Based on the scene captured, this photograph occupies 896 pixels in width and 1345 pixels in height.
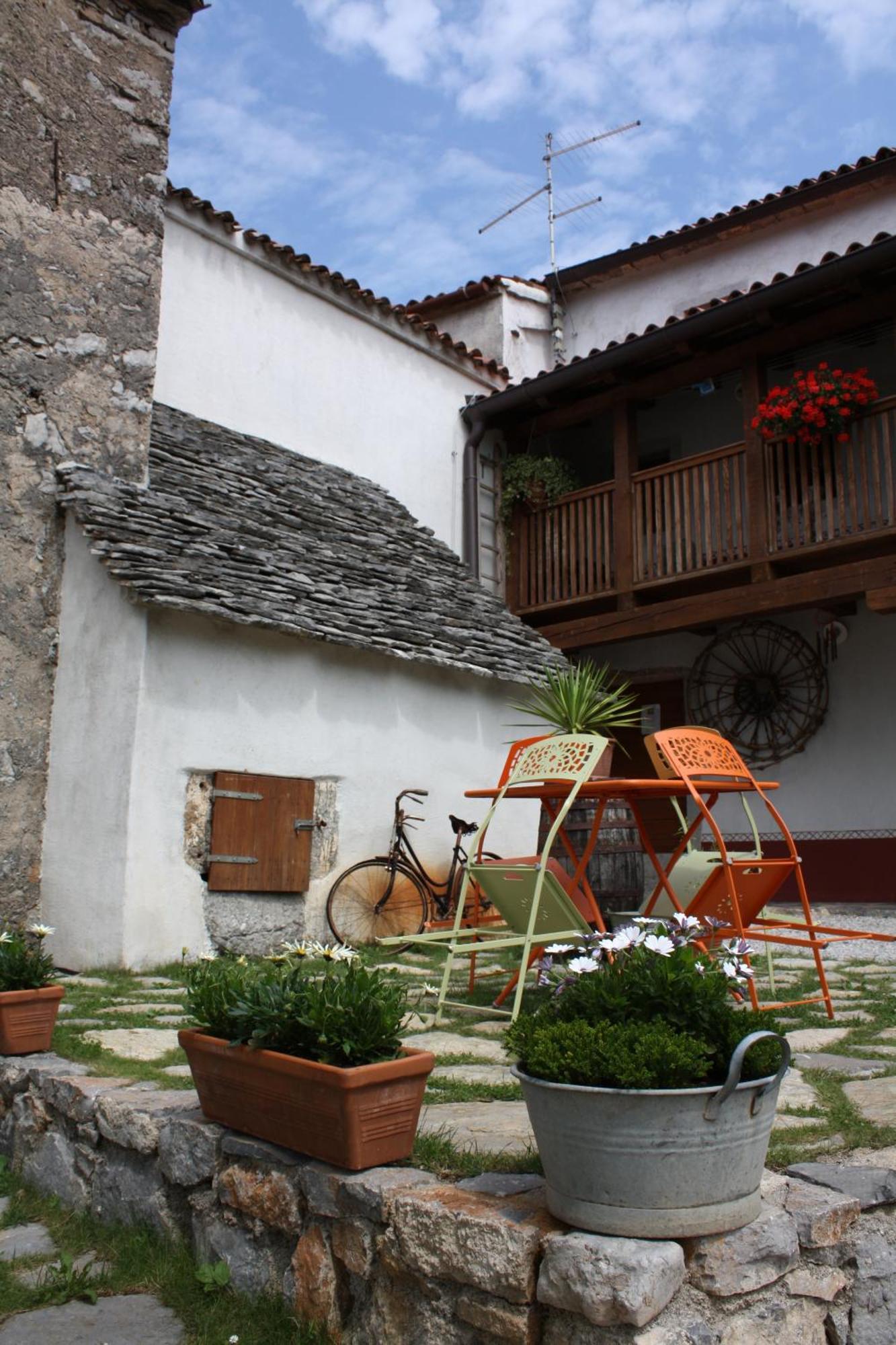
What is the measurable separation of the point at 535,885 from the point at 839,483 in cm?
631

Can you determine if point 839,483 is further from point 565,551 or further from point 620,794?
point 620,794

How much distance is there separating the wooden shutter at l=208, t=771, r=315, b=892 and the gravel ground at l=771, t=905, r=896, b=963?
3.37m

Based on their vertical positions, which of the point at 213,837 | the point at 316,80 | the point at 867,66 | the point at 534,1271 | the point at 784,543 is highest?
the point at 867,66

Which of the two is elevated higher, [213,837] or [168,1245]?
[213,837]

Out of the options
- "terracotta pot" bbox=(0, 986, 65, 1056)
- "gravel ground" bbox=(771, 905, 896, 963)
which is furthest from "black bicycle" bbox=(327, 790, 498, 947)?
"terracotta pot" bbox=(0, 986, 65, 1056)

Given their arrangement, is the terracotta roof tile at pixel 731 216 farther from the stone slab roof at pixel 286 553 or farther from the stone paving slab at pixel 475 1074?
the stone paving slab at pixel 475 1074

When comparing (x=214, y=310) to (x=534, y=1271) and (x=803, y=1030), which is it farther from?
(x=534, y=1271)

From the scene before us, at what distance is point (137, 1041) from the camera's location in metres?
3.93

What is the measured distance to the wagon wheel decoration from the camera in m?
10.4

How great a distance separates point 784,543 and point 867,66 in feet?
13.6

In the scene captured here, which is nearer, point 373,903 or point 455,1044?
point 455,1044

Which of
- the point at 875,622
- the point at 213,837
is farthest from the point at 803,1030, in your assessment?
the point at 875,622

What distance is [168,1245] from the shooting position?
2.79m

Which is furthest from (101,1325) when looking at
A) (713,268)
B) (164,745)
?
(713,268)
